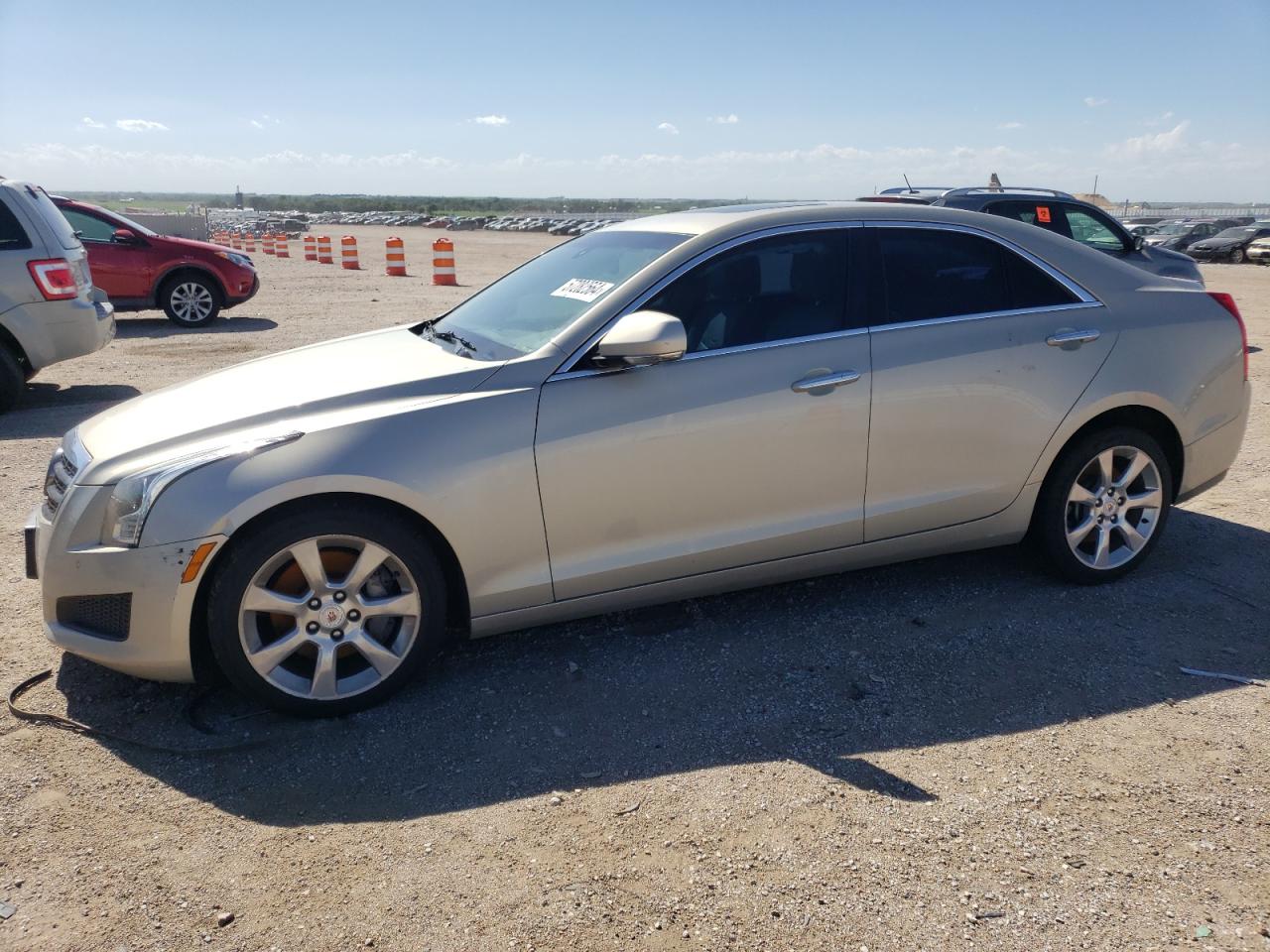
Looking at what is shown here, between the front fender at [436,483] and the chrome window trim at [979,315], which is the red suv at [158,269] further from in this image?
the chrome window trim at [979,315]

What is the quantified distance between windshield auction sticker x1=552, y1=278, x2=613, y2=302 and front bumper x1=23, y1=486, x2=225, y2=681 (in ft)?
5.45

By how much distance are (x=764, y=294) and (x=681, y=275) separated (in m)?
0.37

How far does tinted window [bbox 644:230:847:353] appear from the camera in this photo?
393 centimetres

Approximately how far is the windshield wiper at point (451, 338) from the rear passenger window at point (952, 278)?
1.73 meters

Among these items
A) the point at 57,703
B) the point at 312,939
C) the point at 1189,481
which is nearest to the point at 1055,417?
the point at 1189,481

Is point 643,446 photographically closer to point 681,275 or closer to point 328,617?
point 681,275

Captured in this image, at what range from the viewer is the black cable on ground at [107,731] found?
3.38 meters

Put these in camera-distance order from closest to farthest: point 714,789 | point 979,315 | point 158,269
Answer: point 714,789 < point 979,315 < point 158,269

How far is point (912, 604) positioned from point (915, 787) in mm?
1459

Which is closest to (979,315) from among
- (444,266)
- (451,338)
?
(451,338)

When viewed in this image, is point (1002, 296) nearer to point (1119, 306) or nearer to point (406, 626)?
point (1119, 306)

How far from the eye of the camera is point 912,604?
450 centimetres

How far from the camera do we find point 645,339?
3.57 m

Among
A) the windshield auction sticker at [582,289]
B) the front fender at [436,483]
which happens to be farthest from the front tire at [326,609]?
the windshield auction sticker at [582,289]
